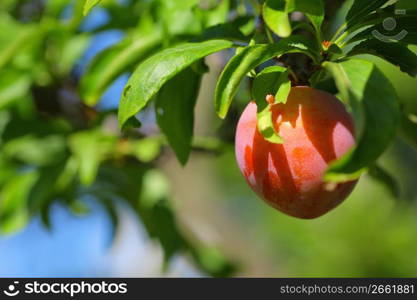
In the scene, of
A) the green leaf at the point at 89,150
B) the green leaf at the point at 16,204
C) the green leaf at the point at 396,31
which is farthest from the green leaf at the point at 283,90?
the green leaf at the point at 16,204

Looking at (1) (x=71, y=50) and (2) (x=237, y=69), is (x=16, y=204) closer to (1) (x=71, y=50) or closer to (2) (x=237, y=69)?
(1) (x=71, y=50)

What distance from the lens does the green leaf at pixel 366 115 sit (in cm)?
55

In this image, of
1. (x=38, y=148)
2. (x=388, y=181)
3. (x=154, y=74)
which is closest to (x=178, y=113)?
(x=154, y=74)

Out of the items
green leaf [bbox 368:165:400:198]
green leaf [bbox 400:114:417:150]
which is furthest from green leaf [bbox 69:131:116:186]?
green leaf [bbox 400:114:417:150]

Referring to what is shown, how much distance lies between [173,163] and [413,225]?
107 cm

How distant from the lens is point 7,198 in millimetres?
1516

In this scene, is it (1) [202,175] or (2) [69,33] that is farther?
(1) [202,175]

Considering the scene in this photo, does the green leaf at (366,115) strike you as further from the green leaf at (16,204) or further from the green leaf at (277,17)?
the green leaf at (16,204)

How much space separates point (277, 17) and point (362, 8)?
0.46ft

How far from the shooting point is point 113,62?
3.55ft

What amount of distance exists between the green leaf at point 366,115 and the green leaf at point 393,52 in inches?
4.3

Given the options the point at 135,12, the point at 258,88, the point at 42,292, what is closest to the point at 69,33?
the point at 135,12

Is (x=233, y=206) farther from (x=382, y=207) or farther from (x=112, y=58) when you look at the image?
(x=112, y=58)

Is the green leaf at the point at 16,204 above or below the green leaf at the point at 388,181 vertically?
below
